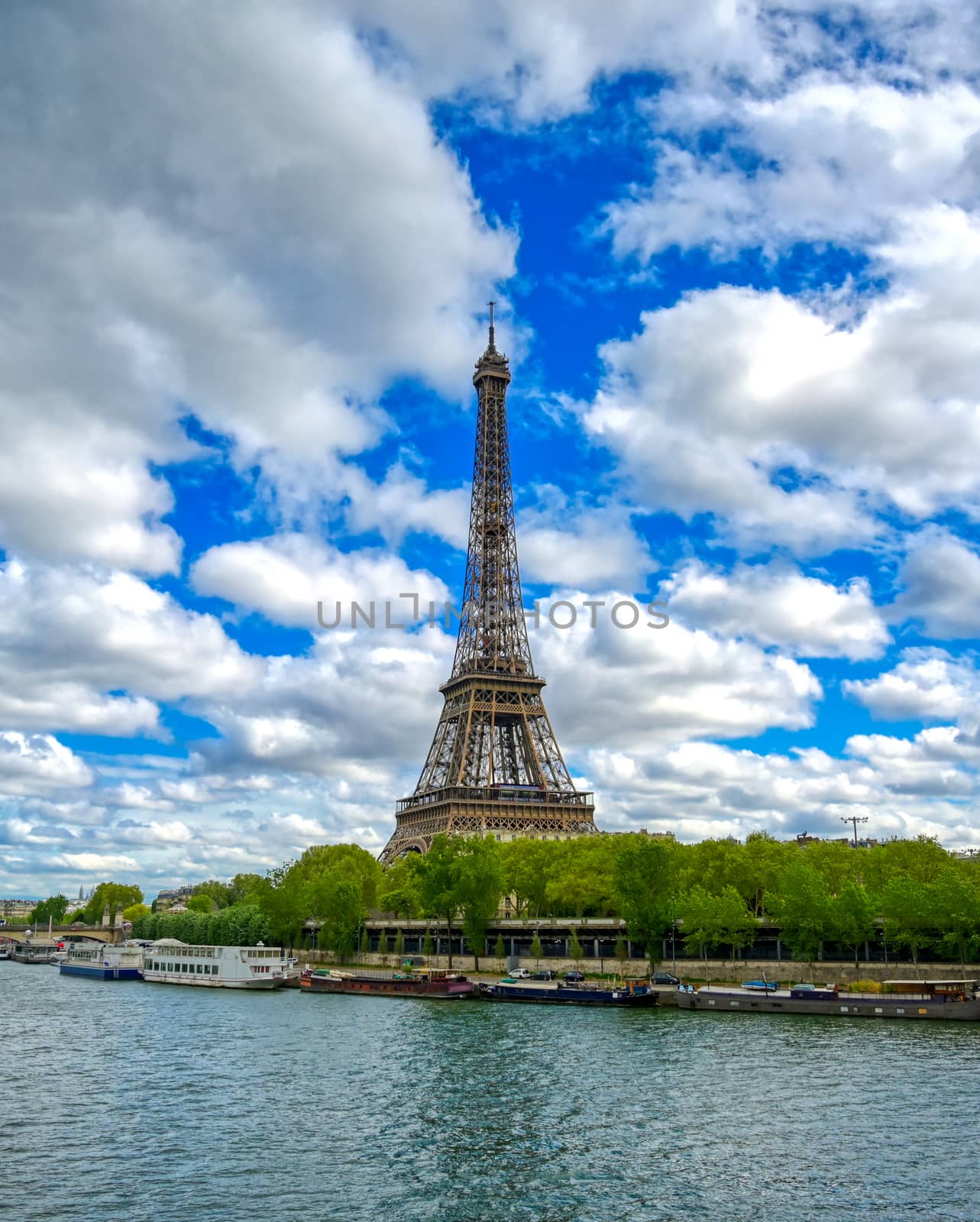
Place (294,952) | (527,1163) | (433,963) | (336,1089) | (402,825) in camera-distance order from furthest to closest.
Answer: (402,825), (294,952), (433,963), (336,1089), (527,1163)

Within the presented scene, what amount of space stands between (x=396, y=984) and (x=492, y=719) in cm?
6693

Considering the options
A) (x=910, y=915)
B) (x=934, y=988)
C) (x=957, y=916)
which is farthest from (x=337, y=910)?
(x=934, y=988)

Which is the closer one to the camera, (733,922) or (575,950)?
(733,922)

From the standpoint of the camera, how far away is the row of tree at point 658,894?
299 feet

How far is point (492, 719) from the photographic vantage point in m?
160

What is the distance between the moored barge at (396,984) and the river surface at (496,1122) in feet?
68.4

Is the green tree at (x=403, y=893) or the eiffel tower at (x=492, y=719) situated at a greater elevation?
the eiffel tower at (x=492, y=719)

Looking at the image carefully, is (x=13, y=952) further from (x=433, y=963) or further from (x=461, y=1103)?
(x=461, y=1103)

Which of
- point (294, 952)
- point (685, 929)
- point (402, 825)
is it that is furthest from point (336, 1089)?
point (402, 825)

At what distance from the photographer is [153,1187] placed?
110ft

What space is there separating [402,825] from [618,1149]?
134 meters

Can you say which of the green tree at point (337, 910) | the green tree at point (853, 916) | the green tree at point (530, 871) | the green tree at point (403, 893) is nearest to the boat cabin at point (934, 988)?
the green tree at point (853, 916)

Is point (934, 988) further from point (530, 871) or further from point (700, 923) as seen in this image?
point (530, 871)

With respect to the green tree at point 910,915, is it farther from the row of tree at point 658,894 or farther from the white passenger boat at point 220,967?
the white passenger boat at point 220,967
